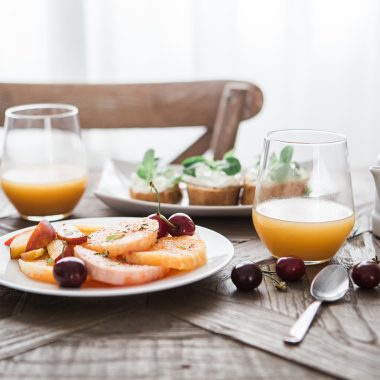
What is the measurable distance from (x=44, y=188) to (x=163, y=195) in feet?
0.84

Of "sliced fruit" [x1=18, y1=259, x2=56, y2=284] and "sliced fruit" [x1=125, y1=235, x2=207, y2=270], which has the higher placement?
"sliced fruit" [x1=125, y1=235, x2=207, y2=270]

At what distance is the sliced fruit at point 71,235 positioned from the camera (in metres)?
1.06

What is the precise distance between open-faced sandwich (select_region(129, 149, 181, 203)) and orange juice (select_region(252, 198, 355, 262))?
40 centimetres

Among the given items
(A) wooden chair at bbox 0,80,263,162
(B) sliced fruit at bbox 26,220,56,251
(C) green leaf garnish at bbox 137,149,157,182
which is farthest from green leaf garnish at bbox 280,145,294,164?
(A) wooden chair at bbox 0,80,263,162

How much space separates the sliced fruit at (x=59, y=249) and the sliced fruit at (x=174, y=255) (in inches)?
3.7

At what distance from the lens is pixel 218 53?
10.1ft

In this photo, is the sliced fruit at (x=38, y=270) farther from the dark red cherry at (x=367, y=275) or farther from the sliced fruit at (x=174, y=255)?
the dark red cherry at (x=367, y=275)

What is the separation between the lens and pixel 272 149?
1.12 m

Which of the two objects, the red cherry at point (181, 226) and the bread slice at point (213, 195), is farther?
the bread slice at point (213, 195)

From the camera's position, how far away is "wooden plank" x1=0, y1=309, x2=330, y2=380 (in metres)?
0.77

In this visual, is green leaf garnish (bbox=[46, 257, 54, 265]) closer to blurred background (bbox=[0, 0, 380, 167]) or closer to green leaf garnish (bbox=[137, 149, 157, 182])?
green leaf garnish (bbox=[137, 149, 157, 182])

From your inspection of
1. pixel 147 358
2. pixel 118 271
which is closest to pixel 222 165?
pixel 118 271

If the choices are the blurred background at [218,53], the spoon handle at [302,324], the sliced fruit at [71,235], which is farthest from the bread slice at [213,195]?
the blurred background at [218,53]

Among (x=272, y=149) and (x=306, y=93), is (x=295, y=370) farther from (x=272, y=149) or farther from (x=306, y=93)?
(x=306, y=93)
